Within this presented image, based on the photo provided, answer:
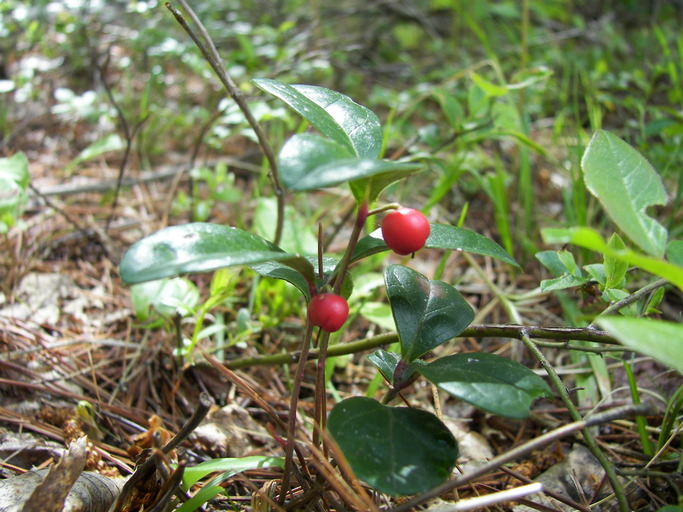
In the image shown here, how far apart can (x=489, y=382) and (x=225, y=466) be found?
0.57 metres

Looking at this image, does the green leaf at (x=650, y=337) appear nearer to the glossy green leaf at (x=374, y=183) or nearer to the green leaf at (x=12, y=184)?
the glossy green leaf at (x=374, y=183)

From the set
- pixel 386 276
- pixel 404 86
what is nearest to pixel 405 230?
pixel 386 276

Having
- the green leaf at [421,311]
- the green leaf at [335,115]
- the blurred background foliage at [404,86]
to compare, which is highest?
the green leaf at [335,115]

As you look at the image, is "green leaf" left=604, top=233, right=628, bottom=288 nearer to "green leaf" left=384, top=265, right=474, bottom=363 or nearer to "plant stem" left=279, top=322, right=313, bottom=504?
"green leaf" left=384, top=265, right=474, bottom=363

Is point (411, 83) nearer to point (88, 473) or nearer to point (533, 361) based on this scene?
point (533, 361)

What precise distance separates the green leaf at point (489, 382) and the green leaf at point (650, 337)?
0.20m

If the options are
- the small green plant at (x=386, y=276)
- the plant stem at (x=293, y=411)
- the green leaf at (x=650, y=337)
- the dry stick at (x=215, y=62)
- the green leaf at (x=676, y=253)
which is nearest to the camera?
the green leaf at (x=650, y=337)

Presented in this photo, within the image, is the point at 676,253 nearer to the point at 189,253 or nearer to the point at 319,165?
the point at 319,165

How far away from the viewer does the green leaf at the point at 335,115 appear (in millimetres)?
899

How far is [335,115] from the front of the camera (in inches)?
38.3

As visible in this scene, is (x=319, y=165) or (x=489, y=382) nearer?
(x=319, y=165)

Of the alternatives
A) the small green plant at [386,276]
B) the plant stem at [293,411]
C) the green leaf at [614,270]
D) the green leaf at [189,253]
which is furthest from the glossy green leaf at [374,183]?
the green leaf at [614,270]

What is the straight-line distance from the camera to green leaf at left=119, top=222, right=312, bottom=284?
0.70 meters

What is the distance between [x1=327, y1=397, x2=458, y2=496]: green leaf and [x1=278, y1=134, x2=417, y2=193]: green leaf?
1.33 ft
